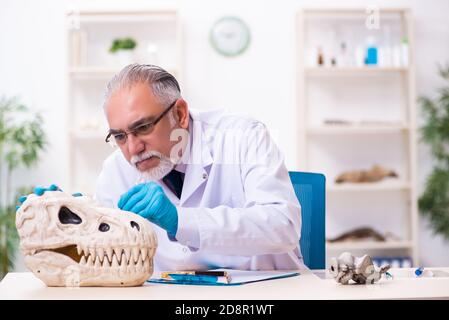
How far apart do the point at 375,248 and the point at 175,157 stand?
8.81ft

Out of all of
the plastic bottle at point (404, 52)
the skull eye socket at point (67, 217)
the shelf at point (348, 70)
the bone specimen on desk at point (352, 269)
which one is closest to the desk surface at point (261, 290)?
the bone specimen on desk at point (352, 269)

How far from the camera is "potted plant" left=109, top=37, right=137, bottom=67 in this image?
406 centimetres

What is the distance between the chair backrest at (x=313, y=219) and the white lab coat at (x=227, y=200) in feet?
0.31

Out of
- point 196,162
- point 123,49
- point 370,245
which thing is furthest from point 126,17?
point 196,162

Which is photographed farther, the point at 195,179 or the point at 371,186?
the point at 371,186

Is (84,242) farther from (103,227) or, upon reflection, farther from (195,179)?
(195,179)

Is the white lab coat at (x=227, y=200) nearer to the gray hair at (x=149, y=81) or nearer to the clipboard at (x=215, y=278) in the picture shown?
the clipboard at (x=215, y=278)

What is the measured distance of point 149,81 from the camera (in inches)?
67.5

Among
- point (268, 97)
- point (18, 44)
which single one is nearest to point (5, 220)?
point (18, 44)

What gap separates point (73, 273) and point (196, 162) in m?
0.60

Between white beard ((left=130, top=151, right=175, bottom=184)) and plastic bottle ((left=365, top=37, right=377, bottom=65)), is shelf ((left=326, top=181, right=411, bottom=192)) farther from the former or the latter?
white beard ((left=130, top=151, right=175, bottom=184))

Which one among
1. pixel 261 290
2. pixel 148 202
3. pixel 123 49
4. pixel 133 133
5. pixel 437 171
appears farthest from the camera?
pixel 437 171

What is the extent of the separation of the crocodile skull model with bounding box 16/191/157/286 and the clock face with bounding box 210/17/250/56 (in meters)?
2.94
